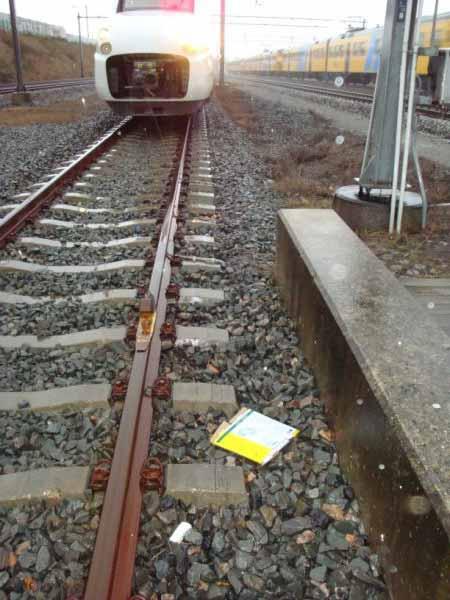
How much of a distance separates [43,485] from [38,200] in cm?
426

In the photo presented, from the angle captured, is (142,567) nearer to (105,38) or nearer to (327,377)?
(327,377)

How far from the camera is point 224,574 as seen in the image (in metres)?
1.77

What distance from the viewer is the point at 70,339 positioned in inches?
120

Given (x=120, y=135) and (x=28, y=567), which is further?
(x=120, y=135)

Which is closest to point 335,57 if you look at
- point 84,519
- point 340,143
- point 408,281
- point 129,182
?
point 340,143

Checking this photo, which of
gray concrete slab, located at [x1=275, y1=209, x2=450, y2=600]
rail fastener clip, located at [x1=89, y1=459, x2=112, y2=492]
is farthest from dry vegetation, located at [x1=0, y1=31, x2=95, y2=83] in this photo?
rail fastener clip, located at [x1=89, y1=459, x2=112, y2=492]

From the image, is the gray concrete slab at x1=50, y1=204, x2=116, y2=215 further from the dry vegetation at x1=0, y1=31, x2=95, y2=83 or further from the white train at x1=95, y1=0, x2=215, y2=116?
the dry vegetation at x1=0, y1=31, x2=95, y2=83

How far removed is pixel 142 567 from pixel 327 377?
115cm

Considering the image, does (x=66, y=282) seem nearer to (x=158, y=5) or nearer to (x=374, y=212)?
(x=374, y=212)

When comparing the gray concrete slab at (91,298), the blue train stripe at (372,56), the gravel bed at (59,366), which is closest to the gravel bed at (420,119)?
the blue train stripe at (372,56)

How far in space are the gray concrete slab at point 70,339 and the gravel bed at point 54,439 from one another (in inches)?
24.0

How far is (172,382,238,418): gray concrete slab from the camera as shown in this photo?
2.50 m

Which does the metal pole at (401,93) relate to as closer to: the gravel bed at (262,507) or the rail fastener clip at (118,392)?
the gravel bed at (262,507)

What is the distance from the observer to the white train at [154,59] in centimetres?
916
